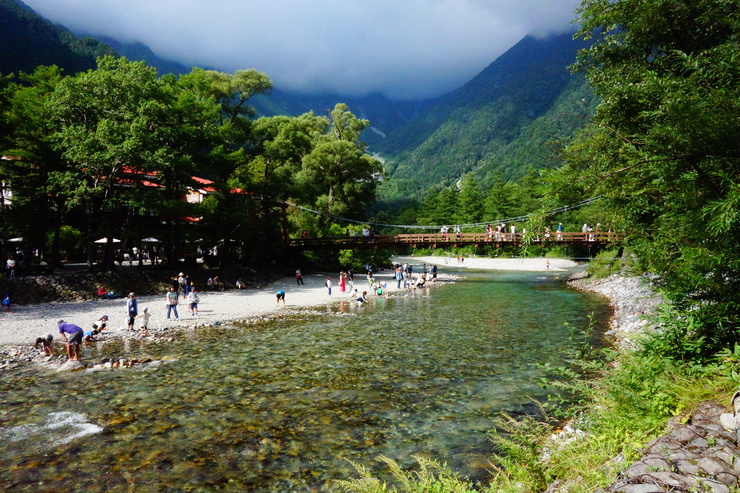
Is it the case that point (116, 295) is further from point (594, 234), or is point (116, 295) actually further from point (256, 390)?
point (594, 234)

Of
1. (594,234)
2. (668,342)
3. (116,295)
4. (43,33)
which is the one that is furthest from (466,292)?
(43,33)

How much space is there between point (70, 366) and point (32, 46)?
108285 mm

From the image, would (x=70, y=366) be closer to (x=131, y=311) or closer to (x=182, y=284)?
(x=131, y=311)

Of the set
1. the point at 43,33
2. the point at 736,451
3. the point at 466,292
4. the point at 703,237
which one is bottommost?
the point at 466,292

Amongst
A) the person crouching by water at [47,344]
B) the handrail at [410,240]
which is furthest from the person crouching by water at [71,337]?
the handrail at [410,240]

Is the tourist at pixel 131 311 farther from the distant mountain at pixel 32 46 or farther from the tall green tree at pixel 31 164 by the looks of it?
the distant mountain at pixel 32 46

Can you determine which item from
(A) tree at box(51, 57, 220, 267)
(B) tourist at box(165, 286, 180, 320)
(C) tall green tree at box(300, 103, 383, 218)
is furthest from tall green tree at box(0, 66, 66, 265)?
(C) tall green tree at box(300, 103, 383, 218)

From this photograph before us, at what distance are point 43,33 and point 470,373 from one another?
128m

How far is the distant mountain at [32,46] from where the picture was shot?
79.7 m

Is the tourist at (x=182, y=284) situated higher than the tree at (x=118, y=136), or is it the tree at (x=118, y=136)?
the tree at (x=118, y=136)

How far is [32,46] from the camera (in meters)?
87.3

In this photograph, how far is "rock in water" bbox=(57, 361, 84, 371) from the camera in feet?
39.3

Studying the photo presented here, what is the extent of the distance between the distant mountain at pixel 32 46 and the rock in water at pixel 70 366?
88145mm

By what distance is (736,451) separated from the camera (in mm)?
3787
